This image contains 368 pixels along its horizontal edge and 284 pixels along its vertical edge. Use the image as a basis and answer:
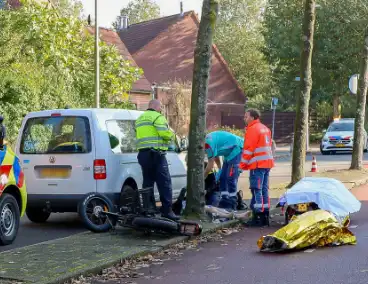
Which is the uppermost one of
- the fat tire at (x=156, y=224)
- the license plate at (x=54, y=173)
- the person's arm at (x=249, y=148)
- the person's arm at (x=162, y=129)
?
the person's arm at (x=162, y=129)

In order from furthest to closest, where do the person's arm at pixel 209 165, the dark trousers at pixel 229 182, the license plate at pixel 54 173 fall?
the dark trousers at pixel 229 182 → the person's arm at pixel 209 165 → the license plate at pixel 54 173

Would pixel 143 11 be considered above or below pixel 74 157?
above

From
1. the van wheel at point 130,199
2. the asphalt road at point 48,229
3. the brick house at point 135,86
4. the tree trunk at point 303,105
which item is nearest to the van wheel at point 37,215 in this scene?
the asphalt road at point 48,229

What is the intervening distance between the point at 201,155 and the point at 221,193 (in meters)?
1.32

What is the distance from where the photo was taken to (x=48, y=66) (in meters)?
24.2

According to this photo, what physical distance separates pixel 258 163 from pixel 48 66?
14.1m

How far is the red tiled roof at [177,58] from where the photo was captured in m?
46.2

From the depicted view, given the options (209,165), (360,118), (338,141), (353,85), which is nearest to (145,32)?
(338,141)

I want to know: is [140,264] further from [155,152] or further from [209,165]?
[209,165]

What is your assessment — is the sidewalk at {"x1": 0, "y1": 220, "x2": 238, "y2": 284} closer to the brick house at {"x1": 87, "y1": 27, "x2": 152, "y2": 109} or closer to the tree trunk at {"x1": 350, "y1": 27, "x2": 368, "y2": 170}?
the tree trunk at {"x1": 350, "y1": 27, "x2": 368, "y2": 170}

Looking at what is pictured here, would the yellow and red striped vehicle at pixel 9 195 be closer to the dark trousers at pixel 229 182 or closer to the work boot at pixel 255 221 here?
the work boot at pixel 255 221

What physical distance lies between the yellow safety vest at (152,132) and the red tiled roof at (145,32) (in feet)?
117

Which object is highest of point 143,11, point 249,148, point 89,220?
point 143,11

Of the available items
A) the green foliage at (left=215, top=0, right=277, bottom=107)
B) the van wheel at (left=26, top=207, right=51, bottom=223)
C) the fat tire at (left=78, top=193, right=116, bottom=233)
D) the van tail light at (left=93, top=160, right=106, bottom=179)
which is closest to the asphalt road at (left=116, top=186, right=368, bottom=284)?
the fat tire at (left=78, top=193, right=116, bottom=233)
